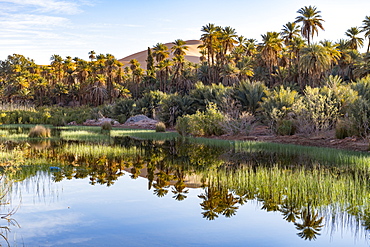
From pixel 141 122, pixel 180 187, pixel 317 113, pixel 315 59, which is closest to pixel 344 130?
pixel 317 113

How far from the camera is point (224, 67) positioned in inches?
2233

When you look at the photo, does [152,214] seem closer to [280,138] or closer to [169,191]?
[169,191]

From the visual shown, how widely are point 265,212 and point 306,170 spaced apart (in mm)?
4225

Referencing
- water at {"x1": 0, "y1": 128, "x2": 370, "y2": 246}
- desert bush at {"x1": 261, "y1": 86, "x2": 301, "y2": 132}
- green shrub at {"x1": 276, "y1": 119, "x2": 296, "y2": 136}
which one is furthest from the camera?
desert bush at {"x1": 261, "y1": 86, "x2": 301, "y2": 132}

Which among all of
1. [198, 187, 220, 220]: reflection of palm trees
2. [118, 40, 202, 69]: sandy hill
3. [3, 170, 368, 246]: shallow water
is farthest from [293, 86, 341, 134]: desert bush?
[118, 40, 202, 69]: sandy hill

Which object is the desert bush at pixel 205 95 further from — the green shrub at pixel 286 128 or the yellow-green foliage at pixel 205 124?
the green shrub at pixel 286 128

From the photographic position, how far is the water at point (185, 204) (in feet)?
20.7

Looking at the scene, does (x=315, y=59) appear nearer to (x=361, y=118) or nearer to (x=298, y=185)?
(x=361, y=118)

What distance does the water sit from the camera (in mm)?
6297

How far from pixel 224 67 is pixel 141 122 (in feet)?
70.5

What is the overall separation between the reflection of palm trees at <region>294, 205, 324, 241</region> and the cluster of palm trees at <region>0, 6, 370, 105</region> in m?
42.4

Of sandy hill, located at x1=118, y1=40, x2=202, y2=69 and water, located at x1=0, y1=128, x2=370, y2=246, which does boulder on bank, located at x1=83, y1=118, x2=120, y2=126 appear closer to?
water, located at x1=0, y1=128, x2=370, y2=246

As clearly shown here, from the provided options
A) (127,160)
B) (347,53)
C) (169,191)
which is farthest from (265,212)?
(347,53)

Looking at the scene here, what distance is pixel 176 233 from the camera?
6484mm
